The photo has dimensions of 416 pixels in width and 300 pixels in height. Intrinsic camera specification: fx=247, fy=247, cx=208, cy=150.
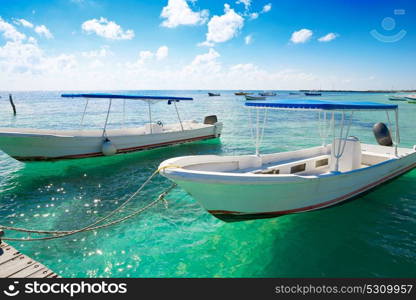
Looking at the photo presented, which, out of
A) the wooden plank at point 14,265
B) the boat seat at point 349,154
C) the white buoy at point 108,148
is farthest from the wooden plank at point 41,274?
the white buoy at point 108,148

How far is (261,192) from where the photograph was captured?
Answer: 18.9 ft

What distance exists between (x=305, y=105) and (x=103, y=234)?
6310 millimetres

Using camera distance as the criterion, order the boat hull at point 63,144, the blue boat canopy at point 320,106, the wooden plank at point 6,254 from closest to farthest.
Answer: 1. the wooden plank at point 6,254
2. the blue boat canopy at point 320,106
3. the boat hull at point 63,144

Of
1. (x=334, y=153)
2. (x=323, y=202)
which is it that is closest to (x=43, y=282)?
(x=323, y=202)

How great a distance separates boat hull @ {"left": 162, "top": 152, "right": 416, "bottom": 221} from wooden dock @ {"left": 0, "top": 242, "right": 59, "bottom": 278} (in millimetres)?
2670

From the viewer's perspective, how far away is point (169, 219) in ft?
23.9

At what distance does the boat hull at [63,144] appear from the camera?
11781mm

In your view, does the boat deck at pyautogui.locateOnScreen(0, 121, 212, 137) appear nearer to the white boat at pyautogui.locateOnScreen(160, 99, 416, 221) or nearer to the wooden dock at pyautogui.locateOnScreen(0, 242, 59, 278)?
the wooden dock at pyautogui.locateOnScreen(0, 242, 59, 278)

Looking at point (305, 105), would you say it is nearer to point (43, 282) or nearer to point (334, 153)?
point (334, 153)

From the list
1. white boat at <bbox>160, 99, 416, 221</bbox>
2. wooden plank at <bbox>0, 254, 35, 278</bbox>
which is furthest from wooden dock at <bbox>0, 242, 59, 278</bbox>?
white boat at <bbox>160, 99, 416, 221</bbox>

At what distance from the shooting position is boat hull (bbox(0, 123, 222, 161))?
1178cm

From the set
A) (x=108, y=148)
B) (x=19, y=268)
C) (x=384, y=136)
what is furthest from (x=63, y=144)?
(x=384, y=136)

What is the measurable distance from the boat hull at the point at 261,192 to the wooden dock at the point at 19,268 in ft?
8.76

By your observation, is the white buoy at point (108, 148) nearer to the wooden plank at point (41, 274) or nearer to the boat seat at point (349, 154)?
the wooden plank at point (41, 274)
